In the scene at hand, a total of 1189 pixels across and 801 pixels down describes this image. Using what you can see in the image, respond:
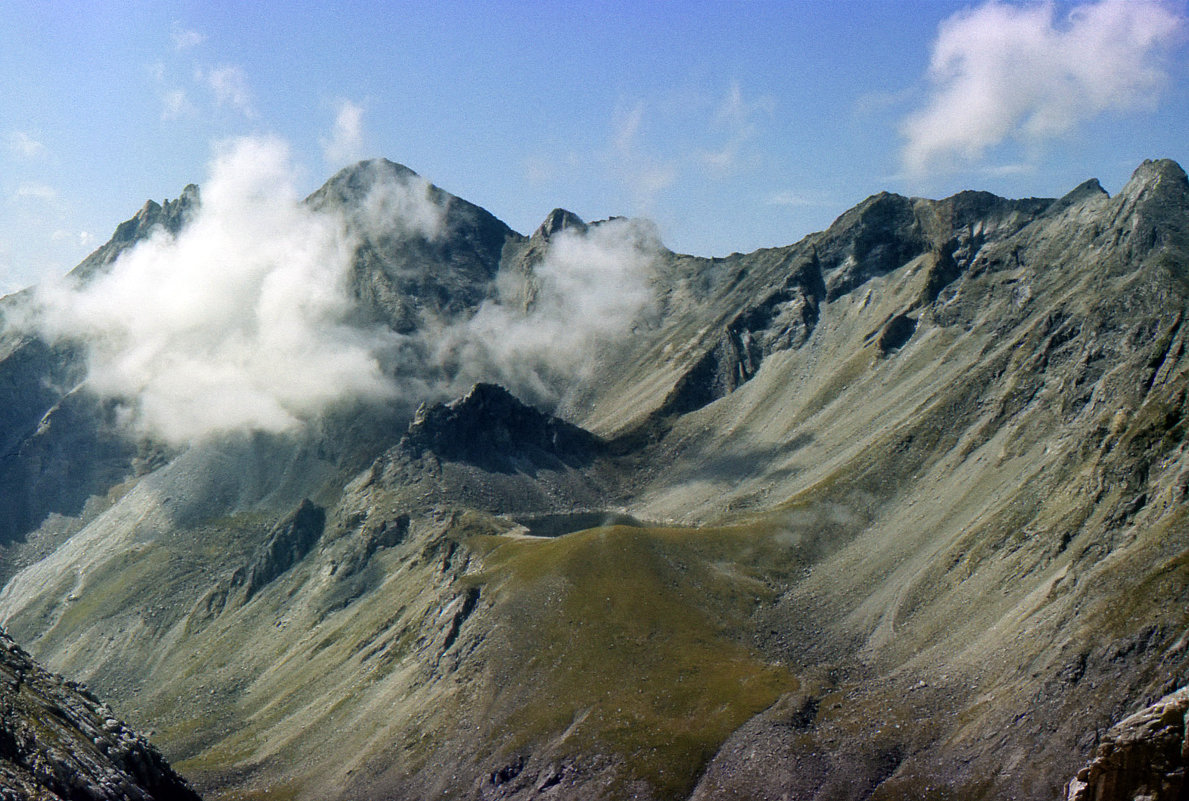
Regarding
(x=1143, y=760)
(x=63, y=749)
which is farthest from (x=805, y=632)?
(x=1143, y=760)

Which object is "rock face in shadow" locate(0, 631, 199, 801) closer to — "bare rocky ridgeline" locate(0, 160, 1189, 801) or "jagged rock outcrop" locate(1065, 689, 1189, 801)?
"bare rocky ridgeline" locate(0, 160, 1189, 801)

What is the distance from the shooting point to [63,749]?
62.8 metres

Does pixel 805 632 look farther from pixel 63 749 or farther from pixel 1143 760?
pixel 1143 760

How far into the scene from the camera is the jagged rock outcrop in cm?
2191

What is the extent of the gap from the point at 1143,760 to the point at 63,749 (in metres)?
61.7

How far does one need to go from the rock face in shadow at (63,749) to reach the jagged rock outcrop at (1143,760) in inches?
1893

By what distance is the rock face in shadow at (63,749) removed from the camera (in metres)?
56.6

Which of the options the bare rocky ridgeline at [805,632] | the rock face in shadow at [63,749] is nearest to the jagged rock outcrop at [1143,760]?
the rock face in shadow at [63,749]

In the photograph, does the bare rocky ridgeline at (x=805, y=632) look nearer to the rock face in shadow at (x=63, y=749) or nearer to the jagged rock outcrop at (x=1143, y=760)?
the rock face in shadow at (x=63, y=749)

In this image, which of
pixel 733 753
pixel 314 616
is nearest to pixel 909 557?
pixel 733 753

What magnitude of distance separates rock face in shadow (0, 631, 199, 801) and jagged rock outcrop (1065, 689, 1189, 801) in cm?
4809

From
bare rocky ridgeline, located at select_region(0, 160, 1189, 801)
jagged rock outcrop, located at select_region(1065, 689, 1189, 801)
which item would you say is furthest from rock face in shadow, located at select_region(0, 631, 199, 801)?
jagged rock outcrop, located at select_region(1065, 689, 1189, 801)

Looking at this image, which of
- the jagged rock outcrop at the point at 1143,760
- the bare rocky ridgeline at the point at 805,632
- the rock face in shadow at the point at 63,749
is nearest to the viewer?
the jagged rock outcrop at the point at 1143,760

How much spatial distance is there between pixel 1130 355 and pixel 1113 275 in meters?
44.5
